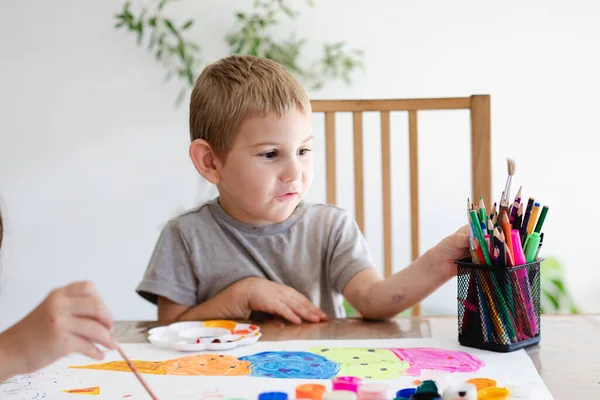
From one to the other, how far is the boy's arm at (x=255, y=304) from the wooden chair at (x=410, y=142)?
1.05 feet

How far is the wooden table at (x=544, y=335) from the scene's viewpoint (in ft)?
2.52

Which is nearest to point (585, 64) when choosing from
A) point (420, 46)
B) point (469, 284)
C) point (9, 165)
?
point (420, 46)

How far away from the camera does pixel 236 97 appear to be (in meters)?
1.09

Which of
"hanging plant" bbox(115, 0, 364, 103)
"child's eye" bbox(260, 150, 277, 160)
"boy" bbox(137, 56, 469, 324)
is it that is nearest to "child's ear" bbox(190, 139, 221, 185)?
"boy" bbox(137, 56, 469, 324)

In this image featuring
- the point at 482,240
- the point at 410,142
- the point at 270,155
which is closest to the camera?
the point at 482,240

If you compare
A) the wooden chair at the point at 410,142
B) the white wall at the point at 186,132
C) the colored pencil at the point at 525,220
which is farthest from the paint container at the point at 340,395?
the white wall at the point at 186,132

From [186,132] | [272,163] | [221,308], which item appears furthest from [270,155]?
[186,132]

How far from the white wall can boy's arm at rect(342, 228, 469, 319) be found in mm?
1305

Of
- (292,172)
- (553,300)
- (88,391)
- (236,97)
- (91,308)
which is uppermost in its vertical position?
(236,97)

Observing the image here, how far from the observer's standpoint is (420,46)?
2.38 m

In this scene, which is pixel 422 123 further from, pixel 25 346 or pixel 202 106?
pixel 25 346

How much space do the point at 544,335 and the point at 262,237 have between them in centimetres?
46

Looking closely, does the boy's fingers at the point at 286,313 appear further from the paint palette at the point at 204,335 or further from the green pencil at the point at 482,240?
the green pencil at the point at 482,240

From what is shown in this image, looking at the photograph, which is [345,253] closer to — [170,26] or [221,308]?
[221,308]
